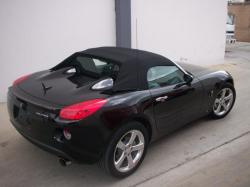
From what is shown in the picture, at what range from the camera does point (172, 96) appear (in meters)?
4.12

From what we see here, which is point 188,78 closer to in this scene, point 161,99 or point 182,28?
point 161,99

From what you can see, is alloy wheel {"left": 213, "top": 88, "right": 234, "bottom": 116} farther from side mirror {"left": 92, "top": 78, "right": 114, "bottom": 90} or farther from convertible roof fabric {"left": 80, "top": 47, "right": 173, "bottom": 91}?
side mirror {"left": 92, "top": 78, "right": 114, "bottom": 90}

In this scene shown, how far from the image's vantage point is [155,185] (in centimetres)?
357

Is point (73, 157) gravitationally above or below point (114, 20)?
below

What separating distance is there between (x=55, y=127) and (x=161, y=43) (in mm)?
6010

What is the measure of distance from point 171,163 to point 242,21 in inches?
633

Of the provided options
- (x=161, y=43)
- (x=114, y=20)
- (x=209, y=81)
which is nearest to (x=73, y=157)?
(x=209, y=81)

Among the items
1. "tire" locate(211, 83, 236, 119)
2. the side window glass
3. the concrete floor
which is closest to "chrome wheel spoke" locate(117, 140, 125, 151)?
the concrete floor

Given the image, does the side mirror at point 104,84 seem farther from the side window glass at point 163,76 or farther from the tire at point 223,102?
the tire at point 223,102

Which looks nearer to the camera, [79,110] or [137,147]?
[79,110]

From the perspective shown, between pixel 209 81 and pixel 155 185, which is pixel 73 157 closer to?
pixel 155 185

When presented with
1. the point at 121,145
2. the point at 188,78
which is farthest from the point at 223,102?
the point at 121,145

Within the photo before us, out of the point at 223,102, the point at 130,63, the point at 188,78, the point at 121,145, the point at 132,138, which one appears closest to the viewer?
the point at 121,145

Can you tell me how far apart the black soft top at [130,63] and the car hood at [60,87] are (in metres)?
0.35
